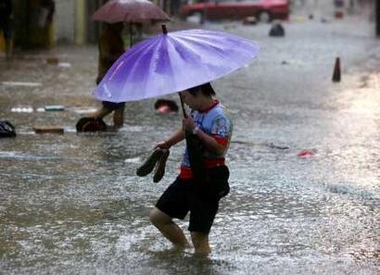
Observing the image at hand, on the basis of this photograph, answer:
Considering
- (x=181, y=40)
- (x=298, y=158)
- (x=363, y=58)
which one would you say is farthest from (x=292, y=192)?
(x=363, y=58)

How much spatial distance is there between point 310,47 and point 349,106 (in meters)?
15.6

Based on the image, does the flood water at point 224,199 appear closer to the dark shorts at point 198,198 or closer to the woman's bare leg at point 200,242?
the woman's bare leg at point 200,242

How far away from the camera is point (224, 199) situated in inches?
356

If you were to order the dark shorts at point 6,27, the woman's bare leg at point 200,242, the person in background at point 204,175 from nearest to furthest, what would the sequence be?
the person in background at point 204,175 < the woman's bare leg at point 200,242 < the dark shorts at point 6,27

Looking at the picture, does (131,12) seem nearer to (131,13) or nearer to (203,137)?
(131,13)

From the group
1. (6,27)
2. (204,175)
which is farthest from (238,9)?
Result: (204,175)

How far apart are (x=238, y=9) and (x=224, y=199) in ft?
144

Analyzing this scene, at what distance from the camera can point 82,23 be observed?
31.5 metres

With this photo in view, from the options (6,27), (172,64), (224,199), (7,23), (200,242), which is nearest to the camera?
(172,64)

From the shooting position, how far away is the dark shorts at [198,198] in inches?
267

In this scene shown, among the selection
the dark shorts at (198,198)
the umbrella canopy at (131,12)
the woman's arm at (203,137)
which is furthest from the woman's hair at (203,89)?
the umbrella canopy at (131,12)

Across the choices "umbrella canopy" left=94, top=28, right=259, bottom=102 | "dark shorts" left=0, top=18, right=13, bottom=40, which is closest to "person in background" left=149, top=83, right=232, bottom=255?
"umbrella canopy" left=94, top=28, right=259, bottom=102

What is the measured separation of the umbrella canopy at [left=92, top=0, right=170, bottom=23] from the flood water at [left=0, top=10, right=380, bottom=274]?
149cm

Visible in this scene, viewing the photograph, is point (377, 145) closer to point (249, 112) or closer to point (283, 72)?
point (249, 112)
